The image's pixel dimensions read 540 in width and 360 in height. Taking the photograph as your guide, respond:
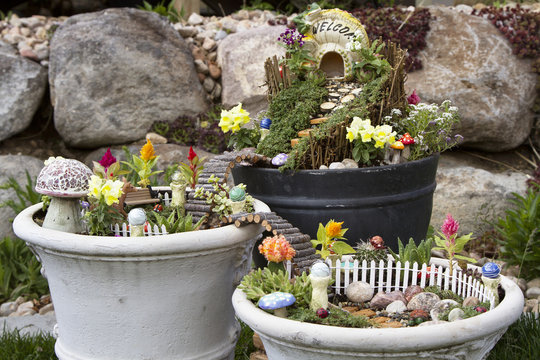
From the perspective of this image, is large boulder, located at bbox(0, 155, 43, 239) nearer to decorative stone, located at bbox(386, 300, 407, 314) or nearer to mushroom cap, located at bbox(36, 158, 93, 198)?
mushroom cap, located at bbox(36, 158, 93, 198)

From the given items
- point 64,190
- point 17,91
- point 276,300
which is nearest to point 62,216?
point 64,190

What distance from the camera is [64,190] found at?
2523mm

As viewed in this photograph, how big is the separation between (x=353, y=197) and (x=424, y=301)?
69 centimetres

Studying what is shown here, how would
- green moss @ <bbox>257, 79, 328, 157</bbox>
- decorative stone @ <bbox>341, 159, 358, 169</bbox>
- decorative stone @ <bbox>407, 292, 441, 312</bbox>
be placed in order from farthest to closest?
1. green moss @ <bbox>257, 79, 328, 157</bbox>
2. decorative stone @ <bbox>341, 159, 358, 169</bbox>
3. decorative stone @ <bbox>407, 292, 441, 312</bbox>

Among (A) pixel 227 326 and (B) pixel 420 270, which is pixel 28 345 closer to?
(A) pixel 227 326

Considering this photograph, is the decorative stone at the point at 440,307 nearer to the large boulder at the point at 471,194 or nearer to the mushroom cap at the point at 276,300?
the mushroom cap at the point at 276,300

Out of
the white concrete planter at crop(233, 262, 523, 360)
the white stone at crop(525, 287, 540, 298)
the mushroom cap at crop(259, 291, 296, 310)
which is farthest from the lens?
the white stone at crop(525, 287, 540, 298)

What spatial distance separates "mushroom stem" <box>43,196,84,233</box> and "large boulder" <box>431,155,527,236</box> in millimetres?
3056

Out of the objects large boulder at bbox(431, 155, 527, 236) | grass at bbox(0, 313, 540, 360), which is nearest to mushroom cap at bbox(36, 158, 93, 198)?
grass at bbox(0, 313, 540, 360)

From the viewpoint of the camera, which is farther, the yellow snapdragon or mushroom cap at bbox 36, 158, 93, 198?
the yellow snapdragon

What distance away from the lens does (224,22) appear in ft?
21.2

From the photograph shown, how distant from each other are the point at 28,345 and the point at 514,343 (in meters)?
2.30

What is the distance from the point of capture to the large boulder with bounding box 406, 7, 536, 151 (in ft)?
17.3

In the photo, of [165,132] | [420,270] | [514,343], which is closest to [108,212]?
[420,270]
